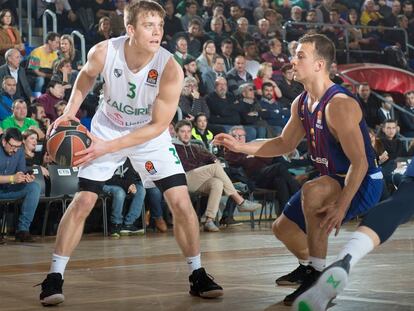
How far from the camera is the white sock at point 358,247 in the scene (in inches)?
155

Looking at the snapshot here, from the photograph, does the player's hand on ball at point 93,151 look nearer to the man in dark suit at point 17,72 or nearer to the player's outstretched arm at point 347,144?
the player's outstretched arm at point 347,144

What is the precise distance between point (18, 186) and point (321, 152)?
20.6 ft

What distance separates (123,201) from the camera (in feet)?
37.4

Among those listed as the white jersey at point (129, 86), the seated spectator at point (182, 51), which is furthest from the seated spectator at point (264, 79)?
the white jersey at point (129, 86)

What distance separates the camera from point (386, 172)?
13664 mm

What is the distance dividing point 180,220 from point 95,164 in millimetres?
629

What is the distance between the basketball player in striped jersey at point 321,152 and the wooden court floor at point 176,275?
13.3 inches

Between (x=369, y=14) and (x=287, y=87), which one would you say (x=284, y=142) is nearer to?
(x=287, y=87)

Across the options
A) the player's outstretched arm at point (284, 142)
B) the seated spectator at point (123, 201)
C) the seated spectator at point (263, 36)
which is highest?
the seated spectator at point (263, 36)

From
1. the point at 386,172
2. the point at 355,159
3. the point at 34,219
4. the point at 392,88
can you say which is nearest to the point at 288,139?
the point at 355,159

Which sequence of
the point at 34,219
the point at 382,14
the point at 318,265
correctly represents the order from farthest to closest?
1. the point at 382,14
2. the point at 34,219
3. the point at 318,265

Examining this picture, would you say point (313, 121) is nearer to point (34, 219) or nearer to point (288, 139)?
point (288, 139)

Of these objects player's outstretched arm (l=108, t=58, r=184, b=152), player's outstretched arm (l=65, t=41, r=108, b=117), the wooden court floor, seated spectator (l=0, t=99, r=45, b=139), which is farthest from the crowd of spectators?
player's outstretched arm (l=108, t=58, r=184, b=152)

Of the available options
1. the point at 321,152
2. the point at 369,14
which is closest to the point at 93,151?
the point at 321,152
